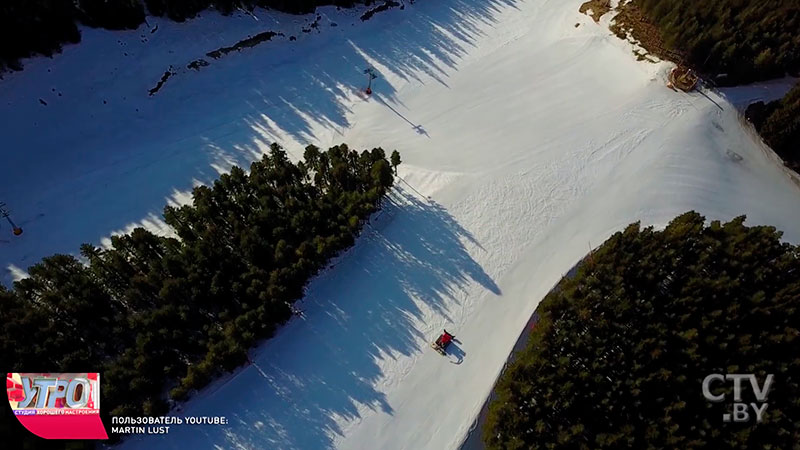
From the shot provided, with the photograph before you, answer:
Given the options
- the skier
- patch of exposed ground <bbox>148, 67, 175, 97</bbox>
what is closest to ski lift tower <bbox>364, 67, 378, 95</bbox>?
patch of exposed ground <bbox>148, 67, 175, 97</bbox>

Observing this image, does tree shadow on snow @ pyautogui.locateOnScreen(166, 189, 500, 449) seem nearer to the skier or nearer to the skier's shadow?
the skier's shadow

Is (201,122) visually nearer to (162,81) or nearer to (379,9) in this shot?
(162,81)

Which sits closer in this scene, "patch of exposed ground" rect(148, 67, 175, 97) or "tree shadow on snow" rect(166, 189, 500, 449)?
"tree shadow on snow" rect(166, 189, 500, 449)

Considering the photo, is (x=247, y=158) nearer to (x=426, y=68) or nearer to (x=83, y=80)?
(x=83, y=80)

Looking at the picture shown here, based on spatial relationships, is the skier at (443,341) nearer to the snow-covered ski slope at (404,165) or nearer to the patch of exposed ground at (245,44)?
the snow-covered ski slope at (404,165)

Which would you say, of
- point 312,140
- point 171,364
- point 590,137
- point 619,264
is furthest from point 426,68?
point 171,364

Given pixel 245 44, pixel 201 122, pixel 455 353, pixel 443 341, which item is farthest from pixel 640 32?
pixel 201 122
